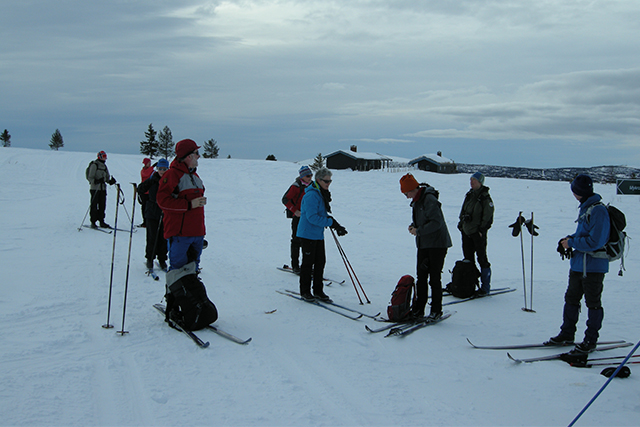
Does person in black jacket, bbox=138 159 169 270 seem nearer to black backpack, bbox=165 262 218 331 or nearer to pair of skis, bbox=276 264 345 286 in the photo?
pair of skis, bbox=276 264 345 286

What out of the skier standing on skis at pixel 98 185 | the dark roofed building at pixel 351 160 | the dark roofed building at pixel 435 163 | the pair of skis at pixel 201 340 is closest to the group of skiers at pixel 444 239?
the pair of skis at pixel 201 340

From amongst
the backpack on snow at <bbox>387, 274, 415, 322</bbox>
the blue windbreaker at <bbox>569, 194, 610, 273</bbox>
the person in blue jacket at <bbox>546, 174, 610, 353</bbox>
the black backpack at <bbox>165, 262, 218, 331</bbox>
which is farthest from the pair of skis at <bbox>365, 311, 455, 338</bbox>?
the black backpack at <bbox>165, 262, 218, 331</bbox>

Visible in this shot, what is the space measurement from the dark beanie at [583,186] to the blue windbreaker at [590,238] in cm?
9

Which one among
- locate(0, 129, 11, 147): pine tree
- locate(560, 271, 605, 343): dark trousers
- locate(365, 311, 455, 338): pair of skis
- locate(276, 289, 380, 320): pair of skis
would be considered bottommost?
locate(276, 289, 380, 320): pair of skis

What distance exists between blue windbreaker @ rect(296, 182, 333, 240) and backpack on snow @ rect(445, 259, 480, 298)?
2.45 metres

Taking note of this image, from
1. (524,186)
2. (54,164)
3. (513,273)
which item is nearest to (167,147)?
(54,164)

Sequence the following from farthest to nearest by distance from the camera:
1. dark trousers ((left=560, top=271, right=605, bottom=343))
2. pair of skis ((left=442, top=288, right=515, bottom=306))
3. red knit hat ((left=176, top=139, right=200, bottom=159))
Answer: pair of skis ((left=442, top=288, right=515, bottom=306)), red knit hat ((left=176, top=139, right=200, bottom=159)), dark trousers ((left=560, top=271, right=605, bottom=343))

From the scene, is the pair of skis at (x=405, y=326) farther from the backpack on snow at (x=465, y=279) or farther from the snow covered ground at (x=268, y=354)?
the backpack on snow at (x=465, y=279)

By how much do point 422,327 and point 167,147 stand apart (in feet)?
263

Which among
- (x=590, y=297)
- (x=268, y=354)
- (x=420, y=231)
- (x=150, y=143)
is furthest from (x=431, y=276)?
(x=150, y=143)

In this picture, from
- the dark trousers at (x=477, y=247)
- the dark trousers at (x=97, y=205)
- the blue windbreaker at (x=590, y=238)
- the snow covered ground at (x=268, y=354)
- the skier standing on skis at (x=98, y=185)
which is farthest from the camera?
the dark trousers at (x=97, y=205)

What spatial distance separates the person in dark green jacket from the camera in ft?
22.2

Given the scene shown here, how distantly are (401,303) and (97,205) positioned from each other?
29.7 feet

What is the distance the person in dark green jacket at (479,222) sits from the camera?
675 centimetres
